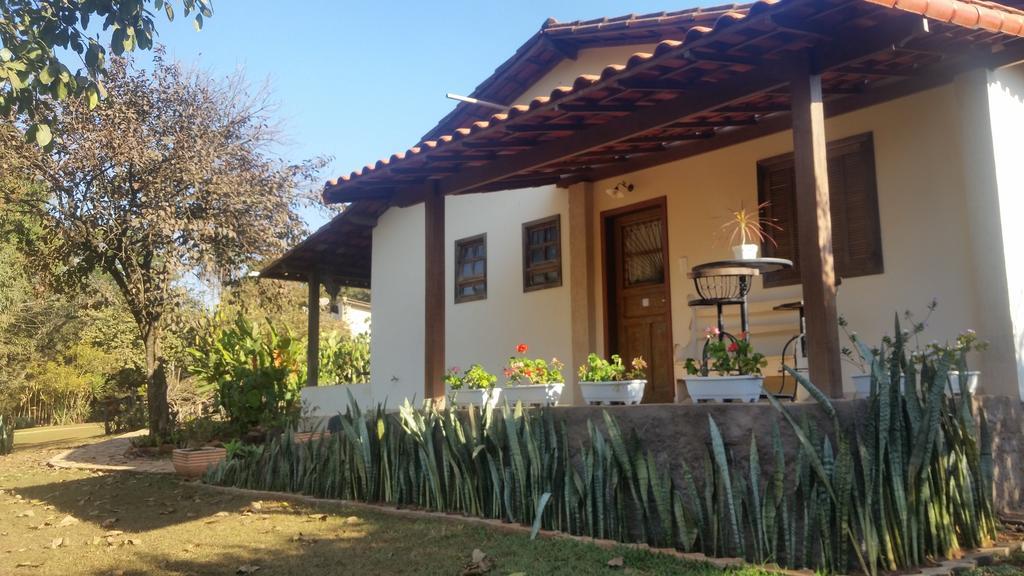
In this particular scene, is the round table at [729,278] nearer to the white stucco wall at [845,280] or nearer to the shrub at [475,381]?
the white stucco wall at [845,280]

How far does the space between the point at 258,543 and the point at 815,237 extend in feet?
13.6

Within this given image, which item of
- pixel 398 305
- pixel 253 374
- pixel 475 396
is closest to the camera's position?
pixel 475 396

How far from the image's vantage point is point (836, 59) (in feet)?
16.6

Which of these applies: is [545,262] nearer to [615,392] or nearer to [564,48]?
[564,48]

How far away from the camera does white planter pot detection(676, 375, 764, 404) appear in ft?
16.1

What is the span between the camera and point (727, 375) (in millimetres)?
5047

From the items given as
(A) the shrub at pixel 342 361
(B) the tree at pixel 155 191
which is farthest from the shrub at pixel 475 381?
(A) the shrub at pixel 342 361

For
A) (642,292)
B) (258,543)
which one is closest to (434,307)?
(642,292)

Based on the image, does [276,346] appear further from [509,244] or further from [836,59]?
[836,59]

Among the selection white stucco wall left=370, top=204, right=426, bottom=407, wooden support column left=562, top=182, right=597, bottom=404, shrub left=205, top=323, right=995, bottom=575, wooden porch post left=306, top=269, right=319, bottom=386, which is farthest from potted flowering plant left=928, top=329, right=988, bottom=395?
wooden porch post left=306, top=269, right=319, bottom=386

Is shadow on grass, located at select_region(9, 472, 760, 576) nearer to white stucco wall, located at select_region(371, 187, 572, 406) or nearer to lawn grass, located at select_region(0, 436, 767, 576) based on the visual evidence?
lawn grass, located at select_region(0, 436, 767, 576)

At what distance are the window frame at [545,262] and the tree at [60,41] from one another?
193 inches

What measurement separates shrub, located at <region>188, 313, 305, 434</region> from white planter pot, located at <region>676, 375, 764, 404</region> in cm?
643

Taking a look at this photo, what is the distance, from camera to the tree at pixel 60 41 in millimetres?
5449
